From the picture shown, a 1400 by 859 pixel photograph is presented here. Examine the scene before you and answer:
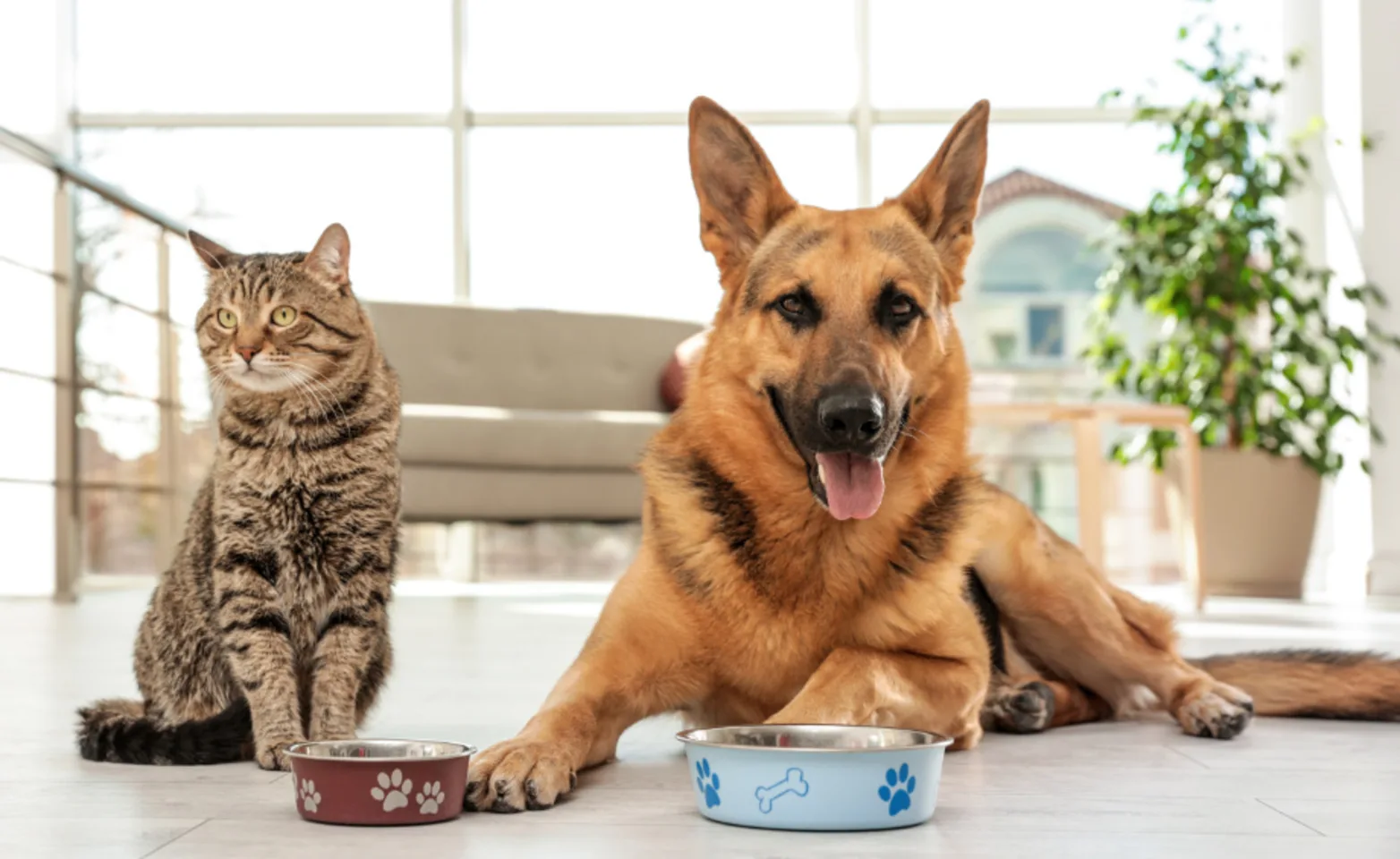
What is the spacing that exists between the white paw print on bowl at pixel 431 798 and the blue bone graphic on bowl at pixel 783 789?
1.13 ft

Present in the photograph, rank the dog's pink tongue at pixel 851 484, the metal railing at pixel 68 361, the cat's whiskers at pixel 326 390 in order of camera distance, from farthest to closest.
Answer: the metal railing at pixel 68 361 < the cat's whiskers at pixel 326 390 < the dog's pink tongue at pixel 851 484

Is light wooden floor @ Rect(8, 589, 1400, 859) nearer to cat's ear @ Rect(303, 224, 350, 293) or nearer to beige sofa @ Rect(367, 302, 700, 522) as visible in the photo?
cat's ear @ Rect(303, 224, 350, 293)

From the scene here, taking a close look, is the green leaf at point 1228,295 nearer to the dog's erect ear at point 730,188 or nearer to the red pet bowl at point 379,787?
the dog's erect ear at point 730,188

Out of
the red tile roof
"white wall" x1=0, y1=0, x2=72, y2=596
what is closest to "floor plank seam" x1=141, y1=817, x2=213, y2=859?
"white wall" x1=0, y1=0, x2=72, y2=596

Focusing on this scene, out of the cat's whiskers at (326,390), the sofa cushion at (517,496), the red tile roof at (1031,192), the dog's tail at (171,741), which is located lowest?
the dog's tail at (171,741)

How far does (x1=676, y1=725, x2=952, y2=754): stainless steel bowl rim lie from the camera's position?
143 cm

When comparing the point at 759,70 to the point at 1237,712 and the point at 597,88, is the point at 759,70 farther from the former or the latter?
the point at 1237,712

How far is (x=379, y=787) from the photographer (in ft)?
4.76

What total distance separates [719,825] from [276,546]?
86 cm

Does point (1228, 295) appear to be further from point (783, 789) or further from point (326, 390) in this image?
point (783, 789)

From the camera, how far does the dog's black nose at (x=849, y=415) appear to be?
1.81 m

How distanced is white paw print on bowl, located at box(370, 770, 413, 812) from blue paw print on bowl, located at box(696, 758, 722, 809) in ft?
1.04

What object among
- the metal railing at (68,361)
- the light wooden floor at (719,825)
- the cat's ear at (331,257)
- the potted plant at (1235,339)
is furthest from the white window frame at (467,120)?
the cat's ear at (331,257)

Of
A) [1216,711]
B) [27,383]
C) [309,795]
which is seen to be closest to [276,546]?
[309,795]
